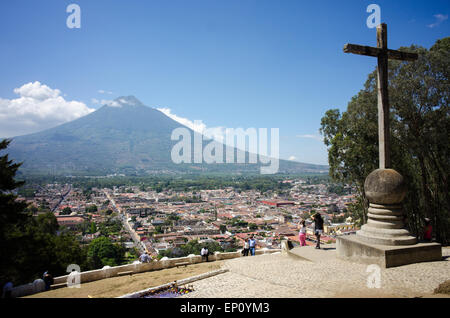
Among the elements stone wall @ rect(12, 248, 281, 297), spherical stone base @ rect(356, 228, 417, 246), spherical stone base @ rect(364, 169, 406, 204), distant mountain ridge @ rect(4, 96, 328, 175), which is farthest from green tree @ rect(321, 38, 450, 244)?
distant mountain ridge @ rect(4, 96, 328, 175)

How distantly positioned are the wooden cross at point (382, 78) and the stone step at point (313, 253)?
2598 mm

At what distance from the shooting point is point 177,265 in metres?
8.94

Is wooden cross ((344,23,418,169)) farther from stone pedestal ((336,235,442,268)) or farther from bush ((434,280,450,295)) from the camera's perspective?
bush ((434,280,450,295))

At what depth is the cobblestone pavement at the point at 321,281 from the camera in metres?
4.76

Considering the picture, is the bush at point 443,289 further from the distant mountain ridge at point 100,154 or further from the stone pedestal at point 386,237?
the distant mountain ridge at point 100,154

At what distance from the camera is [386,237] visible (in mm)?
6273

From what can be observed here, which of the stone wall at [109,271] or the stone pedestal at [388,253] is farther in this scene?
the stone wall at [109,271]

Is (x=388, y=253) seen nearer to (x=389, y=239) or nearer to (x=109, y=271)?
(x=389, y=239)

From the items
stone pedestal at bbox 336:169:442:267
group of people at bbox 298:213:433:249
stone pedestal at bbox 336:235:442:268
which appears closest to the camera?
stone pedestal at bbox 336:235:442:268

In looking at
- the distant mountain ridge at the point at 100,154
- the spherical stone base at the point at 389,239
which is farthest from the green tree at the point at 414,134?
A: the distant mountain ridge at the point at 100,154

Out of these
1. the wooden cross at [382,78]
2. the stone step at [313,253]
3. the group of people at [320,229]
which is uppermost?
the wooden cross at [382,78]

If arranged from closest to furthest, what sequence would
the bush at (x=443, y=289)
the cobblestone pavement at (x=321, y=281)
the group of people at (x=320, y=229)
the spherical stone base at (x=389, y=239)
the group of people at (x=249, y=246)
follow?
the bush at (x=443, y=289), the cobblestone pavement at (x=321, y=281), the spherical stone base at (x=389, y=239), the group of people at (x=320, y=229), the group of people at (x=249, y=246)

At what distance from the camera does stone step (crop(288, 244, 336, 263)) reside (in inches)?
277

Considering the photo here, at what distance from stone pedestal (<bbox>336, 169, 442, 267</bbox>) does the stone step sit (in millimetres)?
430
